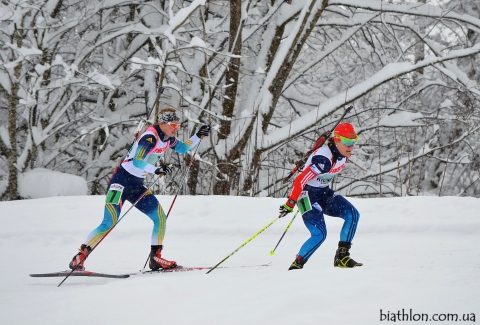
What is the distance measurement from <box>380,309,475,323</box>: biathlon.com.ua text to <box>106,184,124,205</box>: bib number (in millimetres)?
3312

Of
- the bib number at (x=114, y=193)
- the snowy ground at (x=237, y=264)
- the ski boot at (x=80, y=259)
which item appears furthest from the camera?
Answer: the bib number at (x=114, y=193)

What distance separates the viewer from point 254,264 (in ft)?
18.6

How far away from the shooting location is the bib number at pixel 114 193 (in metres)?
5.39

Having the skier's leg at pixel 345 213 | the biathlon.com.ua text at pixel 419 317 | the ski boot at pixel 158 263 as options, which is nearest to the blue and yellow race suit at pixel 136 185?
the ski boot at pixel 158 263

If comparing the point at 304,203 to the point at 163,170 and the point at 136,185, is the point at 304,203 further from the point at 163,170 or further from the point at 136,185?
the point at 136,185

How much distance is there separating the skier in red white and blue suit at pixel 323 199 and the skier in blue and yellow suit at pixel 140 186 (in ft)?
4.94

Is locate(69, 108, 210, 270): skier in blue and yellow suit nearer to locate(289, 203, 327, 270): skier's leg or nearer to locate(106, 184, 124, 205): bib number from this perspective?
locate(106, 184, 124, 205): bib number

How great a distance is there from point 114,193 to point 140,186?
1.03 ft

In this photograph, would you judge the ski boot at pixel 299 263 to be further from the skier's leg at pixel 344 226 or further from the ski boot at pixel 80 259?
the ski boot at pixel 80 259

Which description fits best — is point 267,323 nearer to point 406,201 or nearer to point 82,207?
point 406,201

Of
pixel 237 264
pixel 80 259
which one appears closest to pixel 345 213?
pixel 237 264

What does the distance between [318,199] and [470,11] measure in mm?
12592

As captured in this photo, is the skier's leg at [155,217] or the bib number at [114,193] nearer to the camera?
the bib number at [114,193]

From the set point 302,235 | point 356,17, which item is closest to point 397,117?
point 356,17
